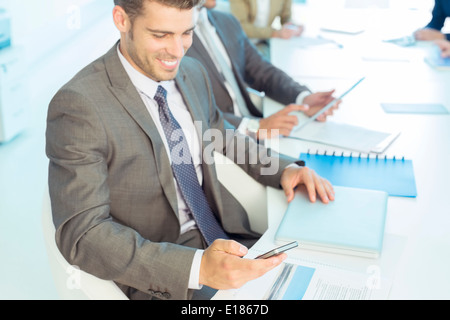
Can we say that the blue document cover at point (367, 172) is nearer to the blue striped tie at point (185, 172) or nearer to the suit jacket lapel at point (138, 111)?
the blue striped tie at point (185, 172)

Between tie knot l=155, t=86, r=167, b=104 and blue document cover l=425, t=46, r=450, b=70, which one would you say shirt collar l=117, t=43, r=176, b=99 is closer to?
tie knot l=155, t=86, r=167, b=104

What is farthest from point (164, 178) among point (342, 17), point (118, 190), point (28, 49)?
point (28, 49)

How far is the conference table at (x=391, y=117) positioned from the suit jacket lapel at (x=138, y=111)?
12.1 inches

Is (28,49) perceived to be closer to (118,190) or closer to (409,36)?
(409,36)

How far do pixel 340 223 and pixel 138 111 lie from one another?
0.61 m

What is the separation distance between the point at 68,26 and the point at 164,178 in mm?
5711

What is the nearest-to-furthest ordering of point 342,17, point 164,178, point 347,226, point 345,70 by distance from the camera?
1. point 347,226
2. point 164,178
3. point 345,70
4. point 342,17

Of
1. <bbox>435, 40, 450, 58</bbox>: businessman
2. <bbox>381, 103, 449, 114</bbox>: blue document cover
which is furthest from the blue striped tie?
<bbox>435, 40, 450, 58</bbox>: businessman

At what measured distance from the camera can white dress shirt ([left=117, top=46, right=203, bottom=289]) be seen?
1493 millimetres

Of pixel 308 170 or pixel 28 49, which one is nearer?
pixel 308 170

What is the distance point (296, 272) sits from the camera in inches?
45.9

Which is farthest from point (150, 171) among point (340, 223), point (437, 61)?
point (437, 61)

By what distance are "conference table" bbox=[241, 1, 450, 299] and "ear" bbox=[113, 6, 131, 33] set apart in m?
0.64
